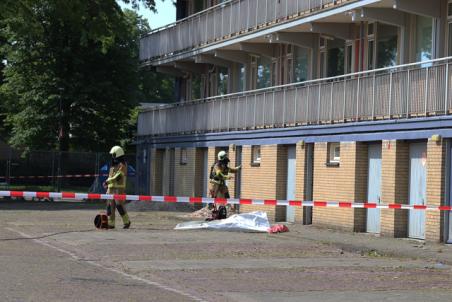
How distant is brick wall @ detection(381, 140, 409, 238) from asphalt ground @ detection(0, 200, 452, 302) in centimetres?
51

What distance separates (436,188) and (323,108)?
5947 millimetres

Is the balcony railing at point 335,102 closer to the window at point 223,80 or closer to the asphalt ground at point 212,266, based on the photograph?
the window at point 223,80

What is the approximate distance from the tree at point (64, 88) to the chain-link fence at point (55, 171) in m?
1.35

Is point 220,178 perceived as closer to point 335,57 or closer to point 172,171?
point 335,57

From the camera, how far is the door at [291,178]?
26.4 m

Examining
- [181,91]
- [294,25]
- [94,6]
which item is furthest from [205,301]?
[181,91]

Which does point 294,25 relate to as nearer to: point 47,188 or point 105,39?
point 105,39

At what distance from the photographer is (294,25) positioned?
26297 mm

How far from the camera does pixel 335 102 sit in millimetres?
23750

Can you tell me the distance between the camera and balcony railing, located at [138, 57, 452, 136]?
19.6m

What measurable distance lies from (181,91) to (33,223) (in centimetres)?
1920

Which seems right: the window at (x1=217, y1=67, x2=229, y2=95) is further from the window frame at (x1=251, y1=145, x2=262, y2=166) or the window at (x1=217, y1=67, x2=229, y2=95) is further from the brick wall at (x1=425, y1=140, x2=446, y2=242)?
the brick wall at (x1=425, y1=140, x2=446, y2=242)

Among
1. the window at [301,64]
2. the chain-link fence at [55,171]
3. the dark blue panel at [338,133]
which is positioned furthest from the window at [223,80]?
the chain-link fence at [55,171]

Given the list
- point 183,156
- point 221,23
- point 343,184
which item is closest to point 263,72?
point 221,23
